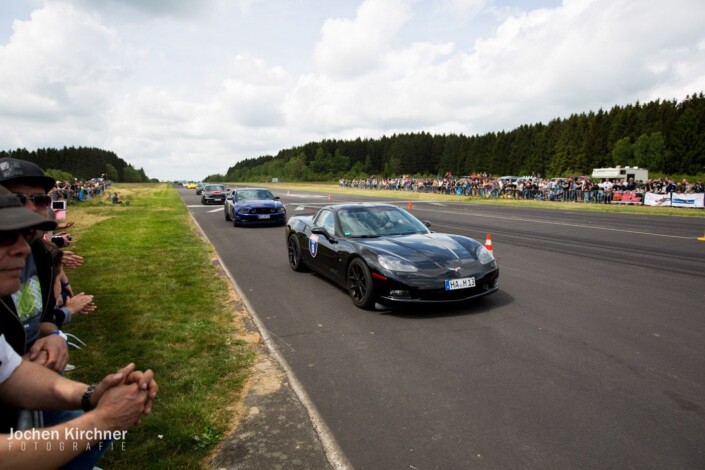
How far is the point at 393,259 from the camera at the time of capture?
559 cm

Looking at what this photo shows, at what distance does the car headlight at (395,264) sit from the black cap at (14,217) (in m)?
4.14

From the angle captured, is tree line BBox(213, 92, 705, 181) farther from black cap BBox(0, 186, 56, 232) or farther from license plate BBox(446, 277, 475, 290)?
black cap BBox(0, 186, 56, 232)

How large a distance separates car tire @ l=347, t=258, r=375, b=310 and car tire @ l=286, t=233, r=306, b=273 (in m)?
2.22

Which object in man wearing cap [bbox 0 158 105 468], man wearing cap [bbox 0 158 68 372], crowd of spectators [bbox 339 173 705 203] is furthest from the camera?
crowd of spectators [bbox 339 173 705 203]

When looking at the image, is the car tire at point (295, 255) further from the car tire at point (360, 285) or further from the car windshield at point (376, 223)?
the car tire at point (360, 285)

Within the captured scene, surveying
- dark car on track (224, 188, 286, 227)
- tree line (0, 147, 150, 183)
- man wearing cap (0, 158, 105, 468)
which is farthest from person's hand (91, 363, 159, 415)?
tree line (0, 147, 150, 183)

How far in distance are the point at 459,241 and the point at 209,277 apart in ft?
14.6

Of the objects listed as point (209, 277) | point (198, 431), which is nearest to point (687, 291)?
point (198, 431)

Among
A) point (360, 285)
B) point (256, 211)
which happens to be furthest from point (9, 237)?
point (256, 211)

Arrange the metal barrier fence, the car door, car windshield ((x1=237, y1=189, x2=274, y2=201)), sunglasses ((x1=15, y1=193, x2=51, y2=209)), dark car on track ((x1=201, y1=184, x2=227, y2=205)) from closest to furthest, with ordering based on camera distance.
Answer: sunglasses ((x1=15, y1=193, x2=51, y2=209)) < the car door < car windshield ((x1=237, y1=189, x2=274, y2=201)) < the metal barrier fence < dark car on track ((x1=201, y1=184, x2=227, y2=205))

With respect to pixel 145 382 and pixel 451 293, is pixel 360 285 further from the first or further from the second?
pixel 145 382

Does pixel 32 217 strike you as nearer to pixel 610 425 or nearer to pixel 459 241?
pixel 610 425

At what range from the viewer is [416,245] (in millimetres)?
6047

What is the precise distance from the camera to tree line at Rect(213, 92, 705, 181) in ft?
253
